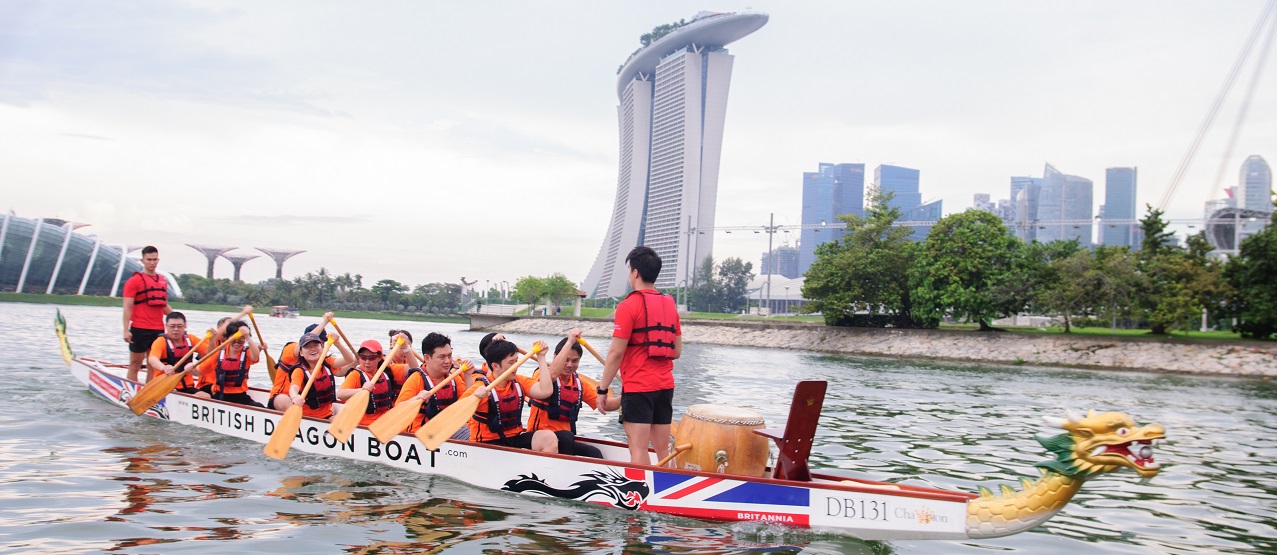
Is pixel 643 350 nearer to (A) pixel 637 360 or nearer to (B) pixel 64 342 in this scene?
(A) pixel 637 360

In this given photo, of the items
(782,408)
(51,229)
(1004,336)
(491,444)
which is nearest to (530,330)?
(1004,336)

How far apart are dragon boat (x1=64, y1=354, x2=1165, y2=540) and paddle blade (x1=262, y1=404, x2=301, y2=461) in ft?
0.74

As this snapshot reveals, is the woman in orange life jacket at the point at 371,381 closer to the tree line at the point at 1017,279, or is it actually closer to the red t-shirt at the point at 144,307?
the red t-shirt at the point at 144,307

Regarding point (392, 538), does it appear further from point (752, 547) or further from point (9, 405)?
→ point (9, 405)

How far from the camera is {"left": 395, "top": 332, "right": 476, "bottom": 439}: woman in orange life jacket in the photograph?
8.20 metres

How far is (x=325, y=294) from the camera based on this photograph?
11038 cm

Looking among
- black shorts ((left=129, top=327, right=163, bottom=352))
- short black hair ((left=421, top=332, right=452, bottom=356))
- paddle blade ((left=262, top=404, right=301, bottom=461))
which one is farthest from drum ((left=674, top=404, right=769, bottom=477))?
black shorts ((left=129, top=327, right=163, bottom=352))

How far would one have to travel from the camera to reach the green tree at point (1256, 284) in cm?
3489

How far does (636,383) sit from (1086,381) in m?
25.7

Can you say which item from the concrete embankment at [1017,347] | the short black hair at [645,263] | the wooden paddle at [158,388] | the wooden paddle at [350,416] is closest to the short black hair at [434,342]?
the wooden paddle at [350,416]

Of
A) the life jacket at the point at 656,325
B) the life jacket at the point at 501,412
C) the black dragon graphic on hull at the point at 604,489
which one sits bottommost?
the black dragon graphic on hull at the point at 604,489

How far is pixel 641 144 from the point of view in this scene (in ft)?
474

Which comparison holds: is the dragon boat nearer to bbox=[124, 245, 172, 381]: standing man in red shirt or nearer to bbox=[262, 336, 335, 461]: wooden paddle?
bbox=[262, 336, 335, 461]: wooden paddle

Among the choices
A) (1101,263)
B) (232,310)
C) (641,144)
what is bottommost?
(232,310)
